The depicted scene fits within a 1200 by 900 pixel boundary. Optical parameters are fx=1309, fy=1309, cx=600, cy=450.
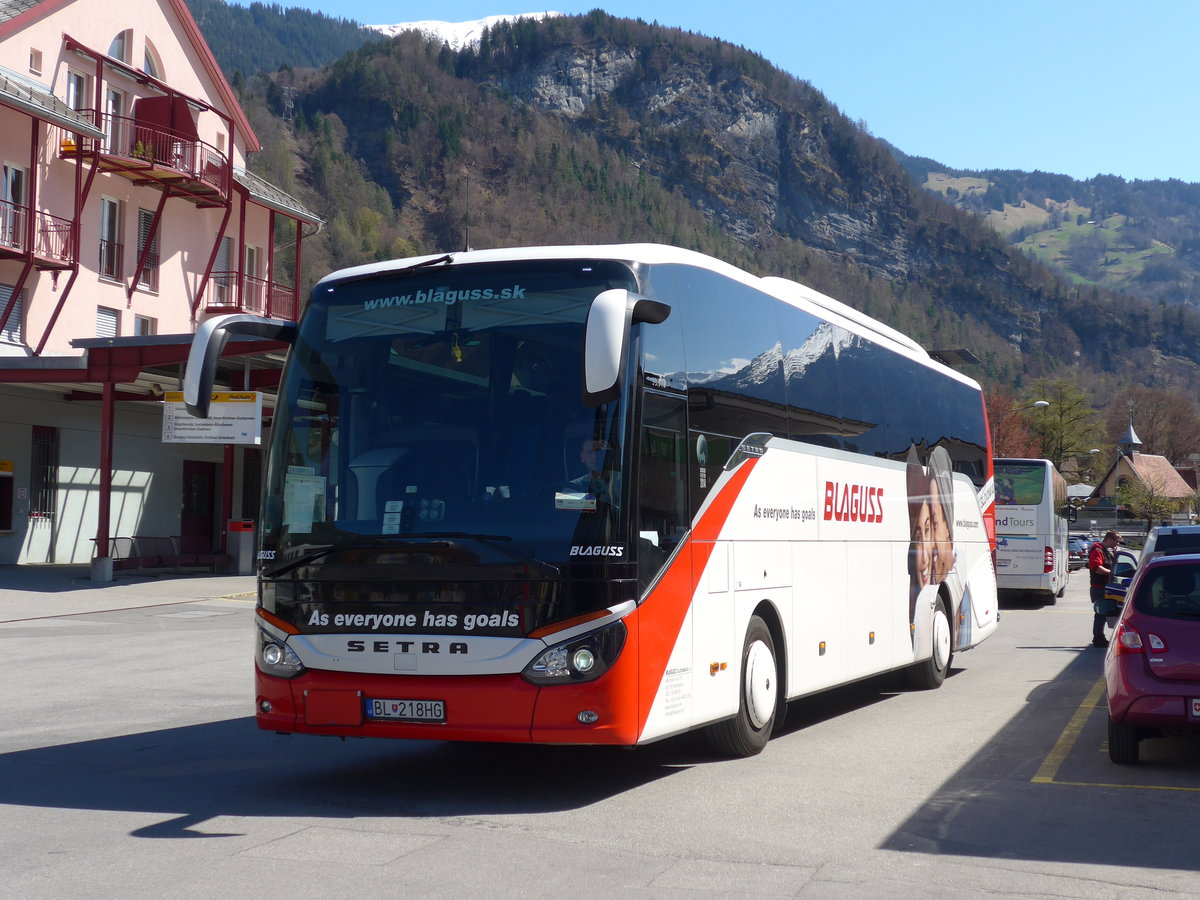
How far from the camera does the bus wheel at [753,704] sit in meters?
8.68

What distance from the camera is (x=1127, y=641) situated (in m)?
8.48

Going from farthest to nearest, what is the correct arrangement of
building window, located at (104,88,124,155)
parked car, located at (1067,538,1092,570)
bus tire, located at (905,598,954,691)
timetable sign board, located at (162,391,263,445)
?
1. parked car, located at (1067,538,1092,570)
2. building window, located at (104,88,124,155)
3. timetable sign board, located at (162,391,263,445)
4. bus tire, located at (905,598,954,691)

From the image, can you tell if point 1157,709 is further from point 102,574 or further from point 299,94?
point 299,94

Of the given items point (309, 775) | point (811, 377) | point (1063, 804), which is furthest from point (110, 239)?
point (1063, 804)

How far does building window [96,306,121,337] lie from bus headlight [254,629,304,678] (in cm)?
2925

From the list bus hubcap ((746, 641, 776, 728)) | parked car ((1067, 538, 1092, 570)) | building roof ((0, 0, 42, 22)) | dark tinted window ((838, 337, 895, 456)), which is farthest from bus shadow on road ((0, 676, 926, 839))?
parked car ((1067, 538, 1092, 570))

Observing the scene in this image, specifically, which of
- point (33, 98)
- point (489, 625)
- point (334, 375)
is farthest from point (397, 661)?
point (33, 98)

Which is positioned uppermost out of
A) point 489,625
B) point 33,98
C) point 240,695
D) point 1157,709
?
point 33,98

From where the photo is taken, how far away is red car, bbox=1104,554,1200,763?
8.19m

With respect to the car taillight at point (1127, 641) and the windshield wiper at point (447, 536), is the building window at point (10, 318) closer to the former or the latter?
the windshield wiper at point (447, 536)

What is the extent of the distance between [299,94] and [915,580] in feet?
472

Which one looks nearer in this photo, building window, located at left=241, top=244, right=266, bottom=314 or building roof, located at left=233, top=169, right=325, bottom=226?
building roof, located at left=233, top=169, right=325, bottom=226

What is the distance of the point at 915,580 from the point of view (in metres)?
12.9

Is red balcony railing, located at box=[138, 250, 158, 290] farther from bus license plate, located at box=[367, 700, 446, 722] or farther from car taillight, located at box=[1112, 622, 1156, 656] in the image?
car taillight, located at box=[1112, 622, 1156, 656]
